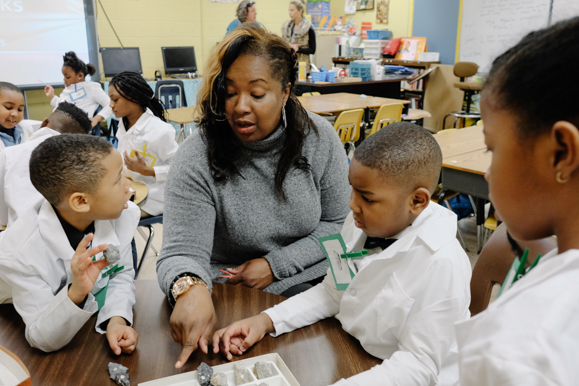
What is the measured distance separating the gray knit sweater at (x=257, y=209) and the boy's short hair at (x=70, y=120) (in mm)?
1319

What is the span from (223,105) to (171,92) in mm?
4474

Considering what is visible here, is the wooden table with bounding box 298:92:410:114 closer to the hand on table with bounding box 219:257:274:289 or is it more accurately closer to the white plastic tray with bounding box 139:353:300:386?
the hand on table with bounding box 219:257:274:289

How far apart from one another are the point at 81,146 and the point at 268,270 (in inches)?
24.6

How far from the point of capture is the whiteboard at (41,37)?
5.50m

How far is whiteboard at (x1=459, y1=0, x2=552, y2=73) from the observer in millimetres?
5672

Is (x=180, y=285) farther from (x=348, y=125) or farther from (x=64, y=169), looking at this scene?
(x=348, y=125)

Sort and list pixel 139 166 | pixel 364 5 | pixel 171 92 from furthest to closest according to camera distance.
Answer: pixel 364 5 < pixel 171 92 < pixel 139 166

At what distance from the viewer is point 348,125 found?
4285mm

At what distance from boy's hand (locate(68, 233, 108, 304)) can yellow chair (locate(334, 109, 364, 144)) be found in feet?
11.0

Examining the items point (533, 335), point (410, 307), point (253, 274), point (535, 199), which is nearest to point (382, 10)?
point (253, 274)

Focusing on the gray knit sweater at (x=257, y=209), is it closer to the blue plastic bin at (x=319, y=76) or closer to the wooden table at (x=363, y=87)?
the wooden table at (x=363, y=87)

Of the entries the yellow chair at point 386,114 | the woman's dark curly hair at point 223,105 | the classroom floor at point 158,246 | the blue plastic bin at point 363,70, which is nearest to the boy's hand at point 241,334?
the woman's dark curly hair at point 223,105

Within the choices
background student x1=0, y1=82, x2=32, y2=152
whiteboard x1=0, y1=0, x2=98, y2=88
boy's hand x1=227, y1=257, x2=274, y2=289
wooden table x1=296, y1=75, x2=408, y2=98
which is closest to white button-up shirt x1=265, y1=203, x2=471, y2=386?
boy's hand x1=227, y1=257, x2=274, y2=289

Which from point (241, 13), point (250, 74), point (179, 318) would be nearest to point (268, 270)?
point (179, 318)
